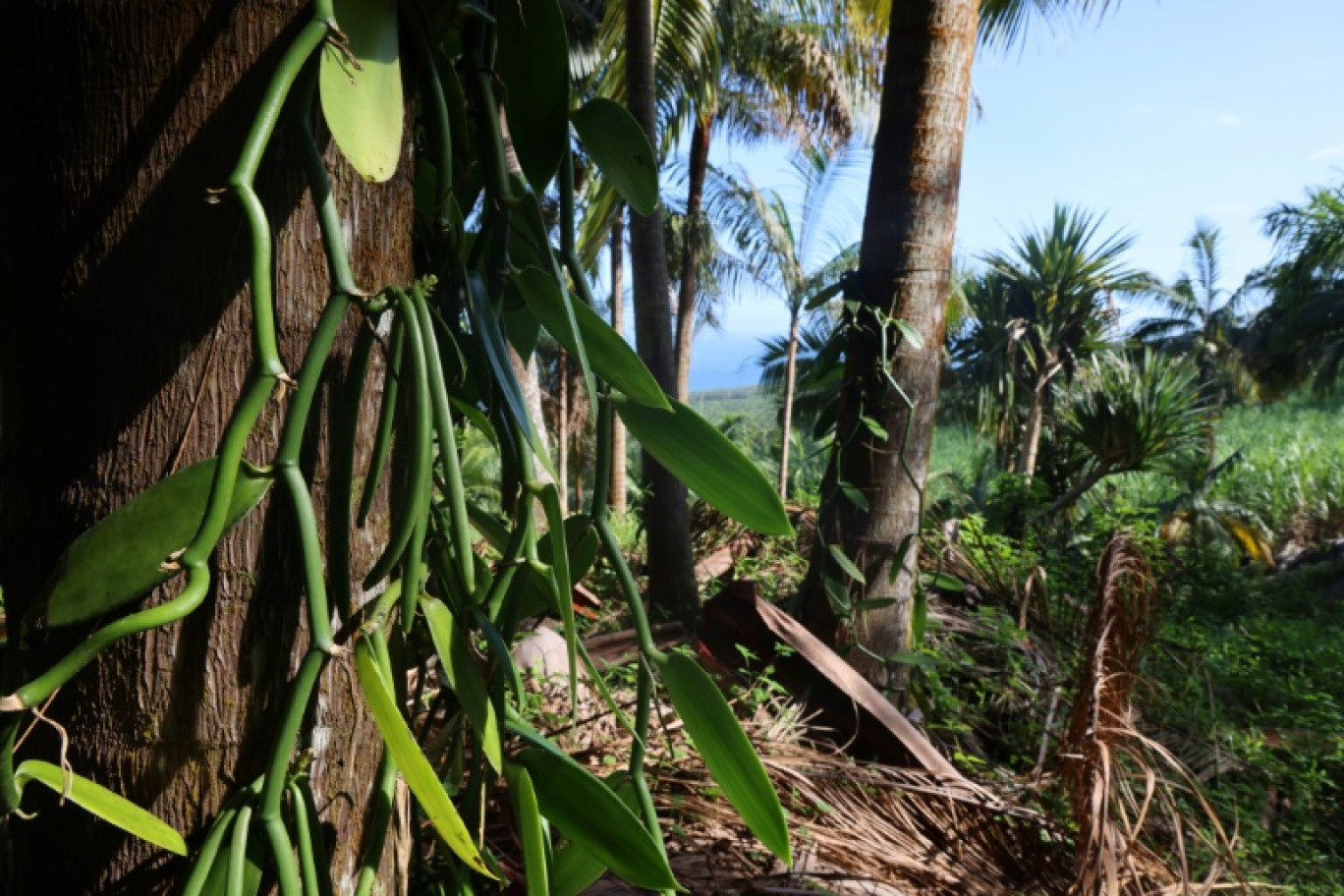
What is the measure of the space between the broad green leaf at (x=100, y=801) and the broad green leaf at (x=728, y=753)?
138mm

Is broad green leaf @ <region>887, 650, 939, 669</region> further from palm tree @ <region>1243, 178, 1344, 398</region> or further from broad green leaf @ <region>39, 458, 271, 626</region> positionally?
palm tree @ <region>1243, 178, 1344, 398</region>

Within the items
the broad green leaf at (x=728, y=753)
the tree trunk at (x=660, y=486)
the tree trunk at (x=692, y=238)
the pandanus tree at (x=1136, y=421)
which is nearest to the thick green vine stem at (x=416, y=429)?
the broad green leaf at (x=728, y=753)

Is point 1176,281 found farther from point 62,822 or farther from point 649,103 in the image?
point 62,822

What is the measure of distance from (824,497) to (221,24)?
0.86m

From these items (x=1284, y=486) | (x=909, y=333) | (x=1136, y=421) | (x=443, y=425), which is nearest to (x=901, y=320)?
(x=909, y=333)

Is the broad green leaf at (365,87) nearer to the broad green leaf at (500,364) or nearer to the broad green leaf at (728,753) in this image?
the broad green leaf at (500,364)

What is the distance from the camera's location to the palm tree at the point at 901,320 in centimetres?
94

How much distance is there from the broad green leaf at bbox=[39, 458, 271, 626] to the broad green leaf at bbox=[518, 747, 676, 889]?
0.37 ft

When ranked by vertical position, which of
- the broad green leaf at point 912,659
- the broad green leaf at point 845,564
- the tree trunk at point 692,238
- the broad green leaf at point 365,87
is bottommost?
the broad green leaf at point 912,659

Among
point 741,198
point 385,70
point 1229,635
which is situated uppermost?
point 741,198

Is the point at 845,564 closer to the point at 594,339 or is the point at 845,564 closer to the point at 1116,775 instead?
the point at 1116,775

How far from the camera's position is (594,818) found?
0.25 metres

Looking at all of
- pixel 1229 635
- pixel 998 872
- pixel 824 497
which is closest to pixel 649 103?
pixel 824 497

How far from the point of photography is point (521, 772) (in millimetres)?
252
